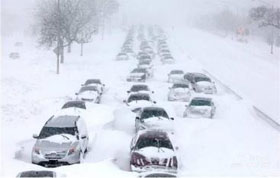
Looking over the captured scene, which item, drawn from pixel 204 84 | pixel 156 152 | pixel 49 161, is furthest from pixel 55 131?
pixel 204 84

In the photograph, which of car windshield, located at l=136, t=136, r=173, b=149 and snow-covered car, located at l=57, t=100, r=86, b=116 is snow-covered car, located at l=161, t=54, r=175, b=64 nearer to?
snow-covered car, located at l=57, t=100, r=86, b=116

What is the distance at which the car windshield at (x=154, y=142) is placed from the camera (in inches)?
614

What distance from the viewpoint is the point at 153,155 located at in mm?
14875

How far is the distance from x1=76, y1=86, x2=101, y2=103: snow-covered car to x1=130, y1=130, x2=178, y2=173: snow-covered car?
12.9 m

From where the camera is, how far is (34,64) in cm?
4712

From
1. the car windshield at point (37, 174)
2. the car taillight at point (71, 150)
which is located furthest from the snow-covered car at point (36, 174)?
the car taillight at point (71, 150)

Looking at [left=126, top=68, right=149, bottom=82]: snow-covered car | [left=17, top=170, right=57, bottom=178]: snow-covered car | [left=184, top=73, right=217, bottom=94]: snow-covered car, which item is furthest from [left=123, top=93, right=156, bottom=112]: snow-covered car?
[left=17, top=170, right=57, bottom=178]: snow-covered car

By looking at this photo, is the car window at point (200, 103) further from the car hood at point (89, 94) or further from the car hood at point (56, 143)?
the car hood at point (56, 143)

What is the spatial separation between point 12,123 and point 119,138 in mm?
5555

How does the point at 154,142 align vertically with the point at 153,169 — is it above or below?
above

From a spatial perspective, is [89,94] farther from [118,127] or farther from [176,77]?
[176,77]

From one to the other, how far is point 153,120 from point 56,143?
19.6ft

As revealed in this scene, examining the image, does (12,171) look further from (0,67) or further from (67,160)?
(0,67)

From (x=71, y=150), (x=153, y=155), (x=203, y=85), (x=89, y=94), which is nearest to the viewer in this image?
(x=153, y=155)
